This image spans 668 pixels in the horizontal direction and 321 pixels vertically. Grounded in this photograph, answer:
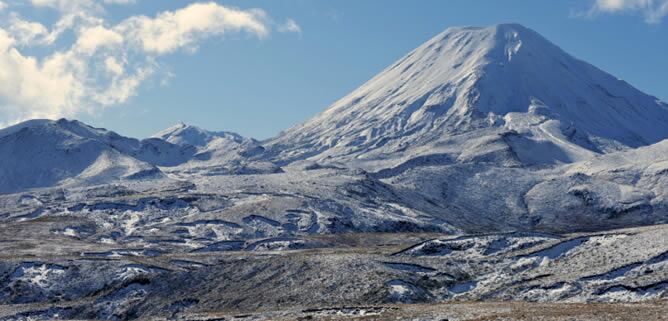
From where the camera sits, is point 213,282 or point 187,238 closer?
point 213,282

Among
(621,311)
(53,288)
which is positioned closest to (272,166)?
(53,288)

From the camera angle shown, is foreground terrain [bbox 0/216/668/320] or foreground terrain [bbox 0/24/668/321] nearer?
foreground terrain [bbox 0/216/668/320]

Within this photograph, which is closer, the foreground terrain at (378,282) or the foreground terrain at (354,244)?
the foreground terrain at (378,282)

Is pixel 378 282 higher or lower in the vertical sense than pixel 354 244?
higher

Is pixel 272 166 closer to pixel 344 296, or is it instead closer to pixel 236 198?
pixel 236 198

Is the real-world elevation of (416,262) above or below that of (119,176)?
below

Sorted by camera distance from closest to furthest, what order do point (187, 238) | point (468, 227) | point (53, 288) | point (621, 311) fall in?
point (621, 311) < point (53, 288) < point (187, 238) < point (468, 227)

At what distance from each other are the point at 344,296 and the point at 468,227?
83.3m

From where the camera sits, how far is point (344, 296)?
46000mm

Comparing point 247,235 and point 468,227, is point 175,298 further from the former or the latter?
point 468,227

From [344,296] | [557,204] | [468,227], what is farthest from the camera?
[557,204]

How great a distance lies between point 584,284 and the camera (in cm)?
4319

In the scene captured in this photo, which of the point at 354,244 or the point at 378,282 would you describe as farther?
the point at 354,244

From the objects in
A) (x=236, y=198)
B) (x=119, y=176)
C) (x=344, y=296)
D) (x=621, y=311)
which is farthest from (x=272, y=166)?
(x=621, y=311)
